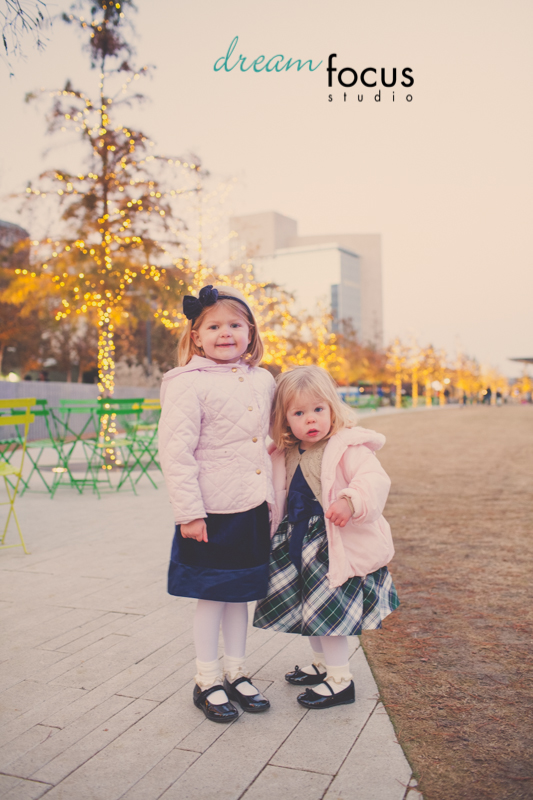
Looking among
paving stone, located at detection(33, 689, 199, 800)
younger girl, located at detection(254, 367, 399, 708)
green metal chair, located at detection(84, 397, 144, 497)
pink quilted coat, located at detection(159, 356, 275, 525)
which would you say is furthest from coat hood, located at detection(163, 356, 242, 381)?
green metal chair, located at detection(84, 397, 144, 497)

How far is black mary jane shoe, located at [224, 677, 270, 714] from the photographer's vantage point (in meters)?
2.47

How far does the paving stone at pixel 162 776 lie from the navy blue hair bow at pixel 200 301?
4.96 ft

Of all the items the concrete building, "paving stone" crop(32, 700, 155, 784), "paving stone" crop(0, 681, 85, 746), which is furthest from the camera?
the concrete building

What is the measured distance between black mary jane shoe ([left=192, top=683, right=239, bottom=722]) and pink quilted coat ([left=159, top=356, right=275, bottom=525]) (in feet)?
2.19

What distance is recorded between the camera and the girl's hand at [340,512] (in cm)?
234

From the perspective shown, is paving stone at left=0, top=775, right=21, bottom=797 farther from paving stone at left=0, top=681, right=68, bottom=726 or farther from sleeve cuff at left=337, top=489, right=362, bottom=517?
sleeve cuff at left=337, top=489, right=362, bottom=517

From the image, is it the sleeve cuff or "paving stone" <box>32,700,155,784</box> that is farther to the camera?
the sleeve cuff

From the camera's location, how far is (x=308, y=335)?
135ft

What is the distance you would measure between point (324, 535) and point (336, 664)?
51cm

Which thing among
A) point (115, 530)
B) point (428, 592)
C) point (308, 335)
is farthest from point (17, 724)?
point (308, 335)

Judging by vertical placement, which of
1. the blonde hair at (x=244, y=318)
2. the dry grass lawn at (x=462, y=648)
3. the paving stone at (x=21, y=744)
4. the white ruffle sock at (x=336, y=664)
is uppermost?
the blonde hair at (x=244, y=318)

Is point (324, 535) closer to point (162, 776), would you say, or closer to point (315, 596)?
point (315, 596)

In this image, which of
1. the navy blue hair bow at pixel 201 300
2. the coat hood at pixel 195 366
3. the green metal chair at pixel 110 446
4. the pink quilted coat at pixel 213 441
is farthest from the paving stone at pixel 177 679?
the green metal chair at pixel 110 446

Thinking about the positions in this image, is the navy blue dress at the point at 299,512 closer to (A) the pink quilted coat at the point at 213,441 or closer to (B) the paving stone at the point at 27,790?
(A) the pink quilted coat at the point at 213,441
